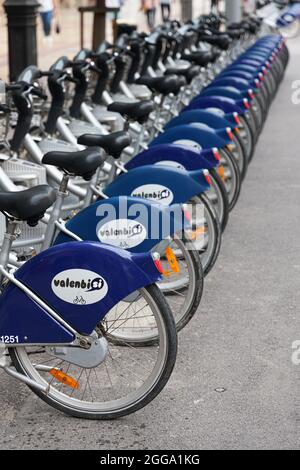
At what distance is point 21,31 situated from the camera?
8070mm

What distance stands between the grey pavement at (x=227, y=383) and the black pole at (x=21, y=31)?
9.39ft

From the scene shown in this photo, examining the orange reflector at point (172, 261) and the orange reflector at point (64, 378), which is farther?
the orange reflector at point (172, 261)

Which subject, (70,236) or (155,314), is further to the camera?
(70,236)

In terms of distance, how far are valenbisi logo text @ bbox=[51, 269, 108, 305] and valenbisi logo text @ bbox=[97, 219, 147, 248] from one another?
0.72 m

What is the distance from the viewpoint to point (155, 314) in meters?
3.55

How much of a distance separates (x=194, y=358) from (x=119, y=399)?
700 mm

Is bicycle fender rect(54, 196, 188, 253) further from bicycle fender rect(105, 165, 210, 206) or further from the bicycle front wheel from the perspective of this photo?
bicycle fender rect(105, 165, 210, 206)

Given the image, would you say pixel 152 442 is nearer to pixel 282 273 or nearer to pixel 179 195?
pixel 179 195

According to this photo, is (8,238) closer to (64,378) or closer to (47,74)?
(64,378)

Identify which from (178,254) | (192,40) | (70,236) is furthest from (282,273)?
(192,40)

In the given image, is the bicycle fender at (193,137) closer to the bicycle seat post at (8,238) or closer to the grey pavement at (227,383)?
the grey pavement at (227,383)

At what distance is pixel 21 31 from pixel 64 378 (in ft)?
16.6

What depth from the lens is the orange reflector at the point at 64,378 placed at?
363 centimetres

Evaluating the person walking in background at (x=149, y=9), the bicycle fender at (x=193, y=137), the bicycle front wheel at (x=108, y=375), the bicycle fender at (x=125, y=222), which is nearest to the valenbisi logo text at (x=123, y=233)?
the bicycle fender at (x=125, y=222)
